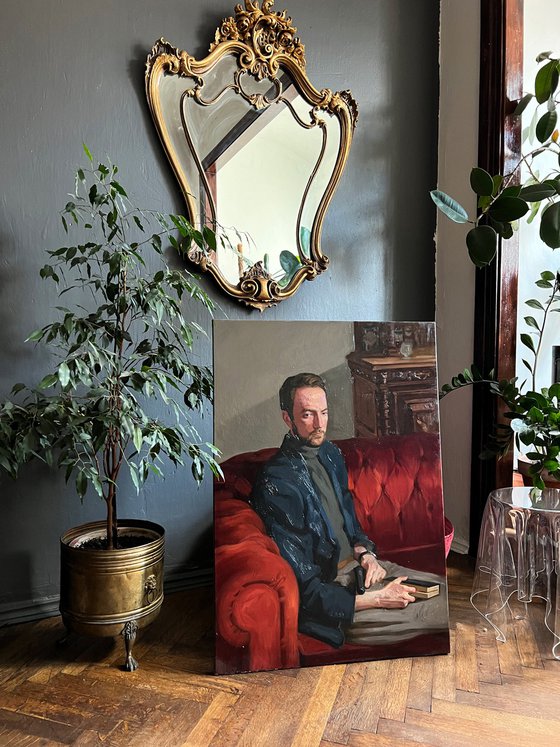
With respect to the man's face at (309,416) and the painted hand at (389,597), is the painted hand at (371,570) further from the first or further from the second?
the man's face at (309,416)

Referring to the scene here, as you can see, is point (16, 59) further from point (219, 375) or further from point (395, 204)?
point (395, 204)

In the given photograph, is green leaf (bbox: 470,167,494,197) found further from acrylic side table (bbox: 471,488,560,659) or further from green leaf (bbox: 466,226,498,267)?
acrylic side table (bbox: 471,488,560,659)

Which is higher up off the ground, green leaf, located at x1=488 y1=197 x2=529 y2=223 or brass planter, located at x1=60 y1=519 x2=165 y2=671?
green leaf, located at x1=488 y1=197 x2=529 y2=223

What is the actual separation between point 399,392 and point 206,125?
4.05ft

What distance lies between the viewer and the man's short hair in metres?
1.93

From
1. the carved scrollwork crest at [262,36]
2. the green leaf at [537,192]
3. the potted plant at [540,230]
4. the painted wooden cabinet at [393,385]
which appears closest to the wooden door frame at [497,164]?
the potted plant at [540,230]

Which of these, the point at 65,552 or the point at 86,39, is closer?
the point at 65,552

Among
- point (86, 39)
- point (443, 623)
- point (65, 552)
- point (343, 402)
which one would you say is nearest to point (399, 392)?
point (343, 402)

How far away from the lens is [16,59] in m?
2.06

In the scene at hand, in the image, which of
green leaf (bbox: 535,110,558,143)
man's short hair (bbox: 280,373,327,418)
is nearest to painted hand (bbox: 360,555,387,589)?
man's short hair (bbox: 280,373,327,418)

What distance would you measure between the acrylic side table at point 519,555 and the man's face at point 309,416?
27.7 inches

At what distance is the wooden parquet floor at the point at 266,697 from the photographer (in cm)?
159

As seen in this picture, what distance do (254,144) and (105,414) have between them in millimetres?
1316

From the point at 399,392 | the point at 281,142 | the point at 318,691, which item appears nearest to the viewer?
the point at 318,691
